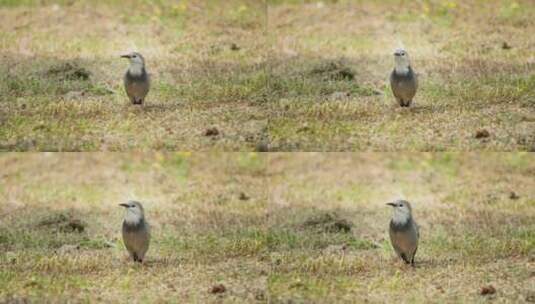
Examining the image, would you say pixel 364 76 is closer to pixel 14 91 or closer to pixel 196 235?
pixel 196 235

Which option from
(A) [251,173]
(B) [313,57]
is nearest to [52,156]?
(A) [251,173]

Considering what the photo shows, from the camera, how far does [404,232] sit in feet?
16.0

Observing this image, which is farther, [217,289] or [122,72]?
[122,72]

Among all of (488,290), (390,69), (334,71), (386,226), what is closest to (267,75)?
(334,71)

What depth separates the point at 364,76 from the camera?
5.17 meters

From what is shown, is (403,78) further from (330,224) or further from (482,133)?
(330,224)

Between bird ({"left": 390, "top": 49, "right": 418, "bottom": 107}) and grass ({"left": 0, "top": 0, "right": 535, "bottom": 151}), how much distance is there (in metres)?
0.07

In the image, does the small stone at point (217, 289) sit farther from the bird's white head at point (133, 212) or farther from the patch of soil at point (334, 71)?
the patch of soil at point (334, 71)

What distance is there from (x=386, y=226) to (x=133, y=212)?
114cm

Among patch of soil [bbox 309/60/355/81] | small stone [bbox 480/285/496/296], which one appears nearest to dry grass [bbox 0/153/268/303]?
patch of soil [bbox 309/60/355/81]

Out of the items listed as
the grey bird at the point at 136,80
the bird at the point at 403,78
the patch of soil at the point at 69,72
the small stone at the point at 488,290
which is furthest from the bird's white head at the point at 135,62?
the small stone at the point at 488,290

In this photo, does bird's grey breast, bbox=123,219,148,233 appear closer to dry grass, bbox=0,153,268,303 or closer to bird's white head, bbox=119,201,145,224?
bird's white head, bbox=119,201,145,224

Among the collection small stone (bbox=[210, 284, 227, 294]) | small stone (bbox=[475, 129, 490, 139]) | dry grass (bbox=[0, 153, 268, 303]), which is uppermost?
small stone (bbox=[475, 129, 490, 139])

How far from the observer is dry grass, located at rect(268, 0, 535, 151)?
16.3 feet
